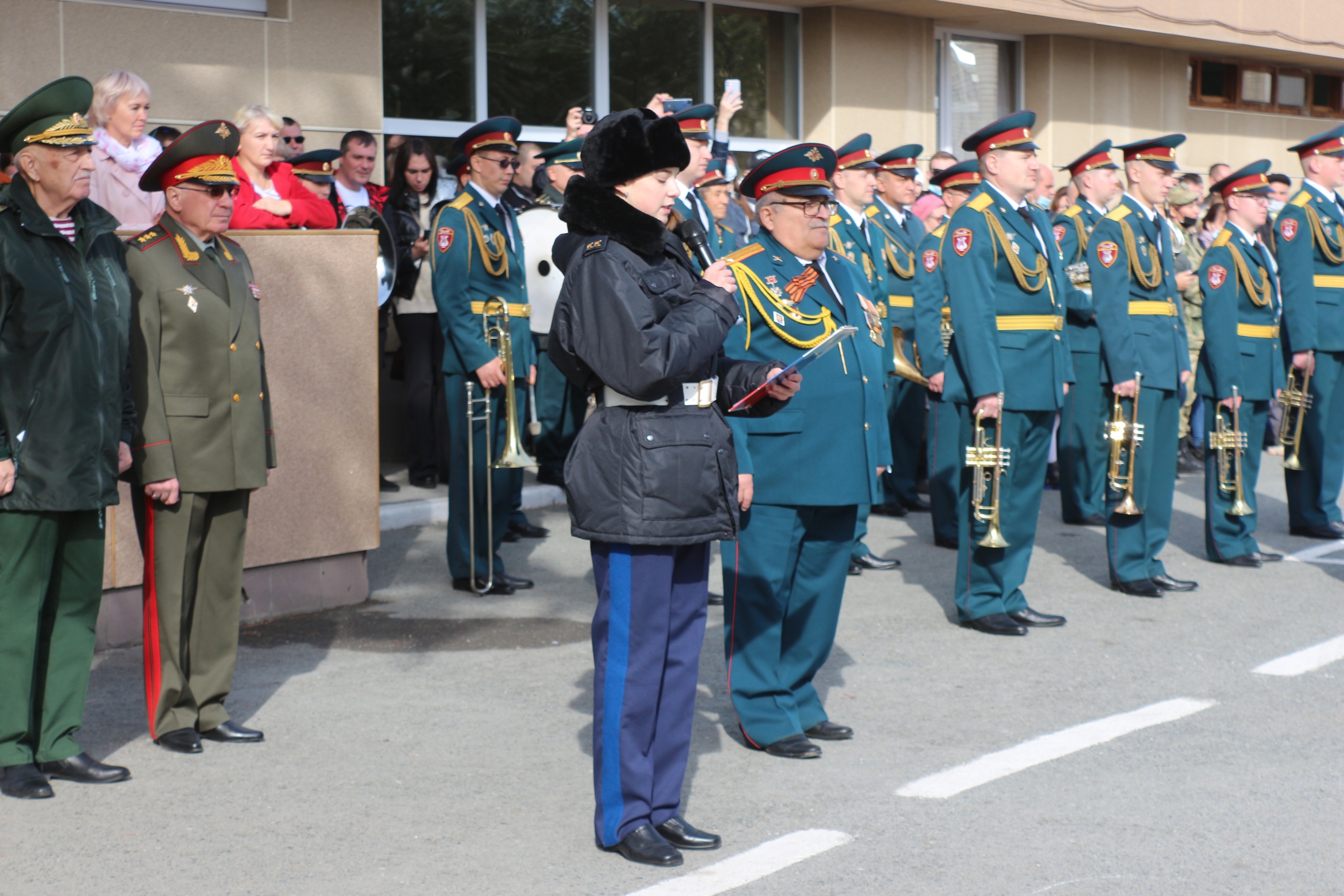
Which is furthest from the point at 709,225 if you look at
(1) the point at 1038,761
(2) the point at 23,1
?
(2) the point at 23,1

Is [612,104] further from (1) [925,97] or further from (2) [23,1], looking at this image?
(2) [23,1]

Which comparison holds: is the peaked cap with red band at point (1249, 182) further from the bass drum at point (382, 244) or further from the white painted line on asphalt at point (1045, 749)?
the bass drum at point (382, 244)

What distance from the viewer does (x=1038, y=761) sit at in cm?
512

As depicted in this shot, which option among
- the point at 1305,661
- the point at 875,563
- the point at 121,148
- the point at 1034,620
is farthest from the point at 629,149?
the point at 875,563

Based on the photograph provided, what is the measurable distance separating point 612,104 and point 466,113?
161 centimetres

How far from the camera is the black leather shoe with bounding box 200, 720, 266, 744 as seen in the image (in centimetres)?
536

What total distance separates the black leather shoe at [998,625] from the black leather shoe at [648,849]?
3.07 metres

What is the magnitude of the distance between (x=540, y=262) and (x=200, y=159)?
4.11 metres

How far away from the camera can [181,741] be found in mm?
5270

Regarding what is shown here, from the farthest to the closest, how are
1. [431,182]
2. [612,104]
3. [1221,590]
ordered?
[612,104] < [431,182] < [1221,590]

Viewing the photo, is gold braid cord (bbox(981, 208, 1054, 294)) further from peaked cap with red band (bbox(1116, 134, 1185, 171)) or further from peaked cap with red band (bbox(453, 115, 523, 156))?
peaked cap with red band (bbox(453, 115, 523, 156))

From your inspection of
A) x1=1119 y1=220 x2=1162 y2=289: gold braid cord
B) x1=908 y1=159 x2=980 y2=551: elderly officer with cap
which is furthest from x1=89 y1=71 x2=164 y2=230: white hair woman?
x1=1119 y1=220 x2=1162 y2=289: gold braid cord

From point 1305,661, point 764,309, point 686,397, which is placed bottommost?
point 1305,661

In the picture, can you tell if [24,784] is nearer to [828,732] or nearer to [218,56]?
[828,732]
